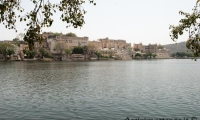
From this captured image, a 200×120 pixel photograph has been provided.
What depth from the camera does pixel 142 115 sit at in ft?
52.4

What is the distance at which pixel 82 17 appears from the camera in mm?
10023

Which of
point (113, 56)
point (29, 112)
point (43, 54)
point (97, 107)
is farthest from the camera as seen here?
point (113, 56)

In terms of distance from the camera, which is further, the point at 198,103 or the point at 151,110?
the point at 198,103

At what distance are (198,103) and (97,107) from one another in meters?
8.04

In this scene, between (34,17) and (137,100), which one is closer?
(34,17)

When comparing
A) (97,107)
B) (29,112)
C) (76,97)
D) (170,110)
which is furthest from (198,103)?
(29,112)

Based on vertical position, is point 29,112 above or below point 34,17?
below

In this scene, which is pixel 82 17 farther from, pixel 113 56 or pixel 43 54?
pixel 113 56

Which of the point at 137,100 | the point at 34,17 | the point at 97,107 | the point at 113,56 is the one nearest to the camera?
the point at 34,17

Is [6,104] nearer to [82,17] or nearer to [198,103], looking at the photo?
[82,17]

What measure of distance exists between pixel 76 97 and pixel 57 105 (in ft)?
11.7

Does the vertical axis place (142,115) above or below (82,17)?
below

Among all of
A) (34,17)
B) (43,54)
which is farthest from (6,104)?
(43,54)

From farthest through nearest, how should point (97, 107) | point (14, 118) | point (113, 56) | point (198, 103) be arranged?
point (113, 56)
point (198, 103)
point (97, 107)
point (14, 118)
